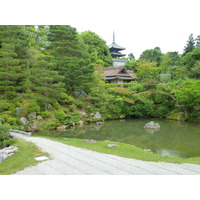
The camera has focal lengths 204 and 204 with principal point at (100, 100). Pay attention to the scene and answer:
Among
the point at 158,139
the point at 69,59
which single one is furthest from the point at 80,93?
the point at 158,139

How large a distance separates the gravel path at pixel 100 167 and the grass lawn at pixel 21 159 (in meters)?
0.28

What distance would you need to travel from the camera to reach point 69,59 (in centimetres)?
1712

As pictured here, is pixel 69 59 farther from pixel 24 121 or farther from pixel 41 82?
pixel 24 121

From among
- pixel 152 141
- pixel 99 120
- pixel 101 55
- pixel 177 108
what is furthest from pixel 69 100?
pixel 101 55

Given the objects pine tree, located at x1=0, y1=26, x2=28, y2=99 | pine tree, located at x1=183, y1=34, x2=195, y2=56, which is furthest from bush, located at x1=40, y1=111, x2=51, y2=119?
pine tree, located at x1=183, y1=34, x2=195, y2=56

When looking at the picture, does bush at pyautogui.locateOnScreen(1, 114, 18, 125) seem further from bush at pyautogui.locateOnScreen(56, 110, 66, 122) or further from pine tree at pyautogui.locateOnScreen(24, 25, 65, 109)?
bush at pyautogui.locateOnScreen(56, 110, 66, 122)

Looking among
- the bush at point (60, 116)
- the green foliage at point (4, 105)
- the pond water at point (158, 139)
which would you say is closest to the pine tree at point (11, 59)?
the green foliage at point (4, 105)

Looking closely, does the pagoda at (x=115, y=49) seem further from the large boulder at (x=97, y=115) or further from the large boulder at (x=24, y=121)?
the large boulder at (x=24, y=121)

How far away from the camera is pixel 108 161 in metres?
5.57

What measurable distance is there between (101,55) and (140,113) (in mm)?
14239

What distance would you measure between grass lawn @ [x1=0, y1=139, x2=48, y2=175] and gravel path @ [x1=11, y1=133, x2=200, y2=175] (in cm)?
28

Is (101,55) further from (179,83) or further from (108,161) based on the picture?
(108,161)

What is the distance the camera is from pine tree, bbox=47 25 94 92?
55.9 feet

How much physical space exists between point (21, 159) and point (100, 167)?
2.28 meters
